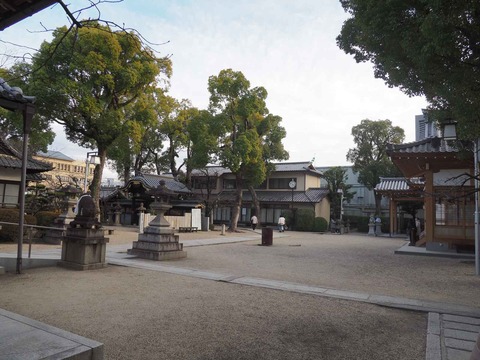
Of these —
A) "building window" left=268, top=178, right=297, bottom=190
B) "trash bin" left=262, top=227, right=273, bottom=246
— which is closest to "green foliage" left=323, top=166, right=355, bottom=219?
"building window" left=268, top=178, right=297, bottom=190

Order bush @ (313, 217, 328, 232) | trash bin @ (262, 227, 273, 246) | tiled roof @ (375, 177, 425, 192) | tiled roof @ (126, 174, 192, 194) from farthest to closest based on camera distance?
bush @ (313, 217, 328, 232), tiled roof @ (126, 174, 192, 194), tiled roof @ (375, 177, 425, 192), trash bin @ (262, 227, 273, 246)

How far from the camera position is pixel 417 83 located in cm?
668

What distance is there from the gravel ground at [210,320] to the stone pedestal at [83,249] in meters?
1.06

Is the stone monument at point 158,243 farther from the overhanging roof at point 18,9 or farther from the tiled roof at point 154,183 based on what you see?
the tiled roof at point 154,183

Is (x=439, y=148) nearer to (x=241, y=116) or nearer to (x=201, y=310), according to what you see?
(x=201, y=310)

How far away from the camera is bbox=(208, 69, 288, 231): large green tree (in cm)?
2548

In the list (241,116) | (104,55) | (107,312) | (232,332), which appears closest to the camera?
(232,332)

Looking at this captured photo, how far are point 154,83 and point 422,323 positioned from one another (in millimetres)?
20302

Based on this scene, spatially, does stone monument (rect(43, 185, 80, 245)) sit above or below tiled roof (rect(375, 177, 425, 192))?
below

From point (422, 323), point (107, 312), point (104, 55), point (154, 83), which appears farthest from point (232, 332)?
point (154, 83)

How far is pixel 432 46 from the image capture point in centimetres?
506

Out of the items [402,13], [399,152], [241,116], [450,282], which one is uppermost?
[241,116]

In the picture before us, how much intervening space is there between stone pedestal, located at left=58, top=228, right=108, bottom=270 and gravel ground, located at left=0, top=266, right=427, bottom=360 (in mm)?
1063

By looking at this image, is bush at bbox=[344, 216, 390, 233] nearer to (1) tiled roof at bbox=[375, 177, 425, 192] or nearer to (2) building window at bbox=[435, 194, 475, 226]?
(1) tiled roof at bbox=[375, 177, 425, 192]
